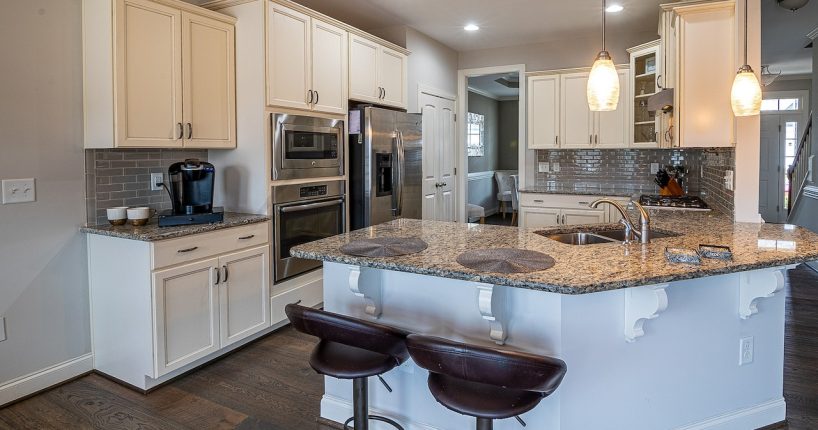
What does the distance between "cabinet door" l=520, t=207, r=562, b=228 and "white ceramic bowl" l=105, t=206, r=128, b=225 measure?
3751mm

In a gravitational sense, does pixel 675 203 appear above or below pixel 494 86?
below

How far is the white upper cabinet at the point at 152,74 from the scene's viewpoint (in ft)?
8.92

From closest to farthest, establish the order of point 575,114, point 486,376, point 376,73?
point 486,376 < point 376,73 < point 575,114

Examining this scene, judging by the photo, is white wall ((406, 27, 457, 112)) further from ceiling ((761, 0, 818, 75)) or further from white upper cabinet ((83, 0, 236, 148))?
ceiling ((761, 0, 818, 75))

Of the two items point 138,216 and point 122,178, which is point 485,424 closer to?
point 138,216

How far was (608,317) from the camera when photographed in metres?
1.90

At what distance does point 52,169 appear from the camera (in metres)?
2.72

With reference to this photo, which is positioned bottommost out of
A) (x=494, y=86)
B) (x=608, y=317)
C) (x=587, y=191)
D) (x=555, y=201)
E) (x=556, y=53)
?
(x=608, y=317)

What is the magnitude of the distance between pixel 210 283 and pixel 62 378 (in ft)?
2.99

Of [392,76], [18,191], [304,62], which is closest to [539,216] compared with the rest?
[392,76]

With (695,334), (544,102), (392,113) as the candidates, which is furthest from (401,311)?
(544,102)

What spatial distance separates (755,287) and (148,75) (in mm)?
3172

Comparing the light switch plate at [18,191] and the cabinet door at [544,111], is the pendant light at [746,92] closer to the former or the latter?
the cabinet door at [544,111]

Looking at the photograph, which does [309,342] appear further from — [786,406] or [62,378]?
[786,406]
